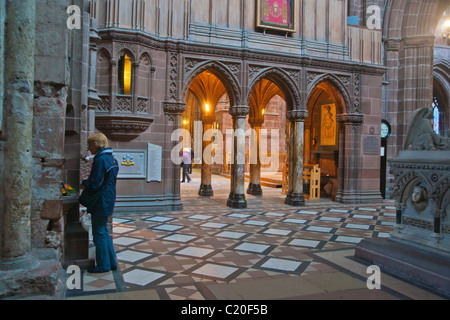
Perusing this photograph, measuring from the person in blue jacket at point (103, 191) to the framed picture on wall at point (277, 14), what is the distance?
21.8 feet

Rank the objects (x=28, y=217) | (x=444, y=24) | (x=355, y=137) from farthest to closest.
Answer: (x=444, y=24)
(x=355, y=137)
(x=28, y=217)

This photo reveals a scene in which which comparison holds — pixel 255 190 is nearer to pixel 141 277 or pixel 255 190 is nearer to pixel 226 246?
pixel 226 246

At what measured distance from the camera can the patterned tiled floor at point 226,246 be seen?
356cm

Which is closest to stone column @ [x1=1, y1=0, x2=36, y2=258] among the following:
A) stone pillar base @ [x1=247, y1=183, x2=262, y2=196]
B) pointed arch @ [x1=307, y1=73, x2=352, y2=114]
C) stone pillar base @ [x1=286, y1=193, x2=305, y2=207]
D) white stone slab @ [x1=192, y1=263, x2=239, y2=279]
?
white stone slab @ [x1=192, y1=263, x2=239, y2=279]

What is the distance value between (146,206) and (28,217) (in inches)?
209

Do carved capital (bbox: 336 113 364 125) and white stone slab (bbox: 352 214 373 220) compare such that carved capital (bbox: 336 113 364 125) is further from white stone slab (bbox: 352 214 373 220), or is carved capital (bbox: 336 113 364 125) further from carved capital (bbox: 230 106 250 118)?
white stone slab (bbox: 352 214 373 220)

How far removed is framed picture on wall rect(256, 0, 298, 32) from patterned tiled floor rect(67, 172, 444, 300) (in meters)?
4.64

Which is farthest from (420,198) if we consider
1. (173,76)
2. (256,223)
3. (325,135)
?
(325,135)

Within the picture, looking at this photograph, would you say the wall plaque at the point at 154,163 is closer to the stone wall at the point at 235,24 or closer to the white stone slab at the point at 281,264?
the stone wall at the point at 235,24

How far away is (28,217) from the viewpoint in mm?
2777
